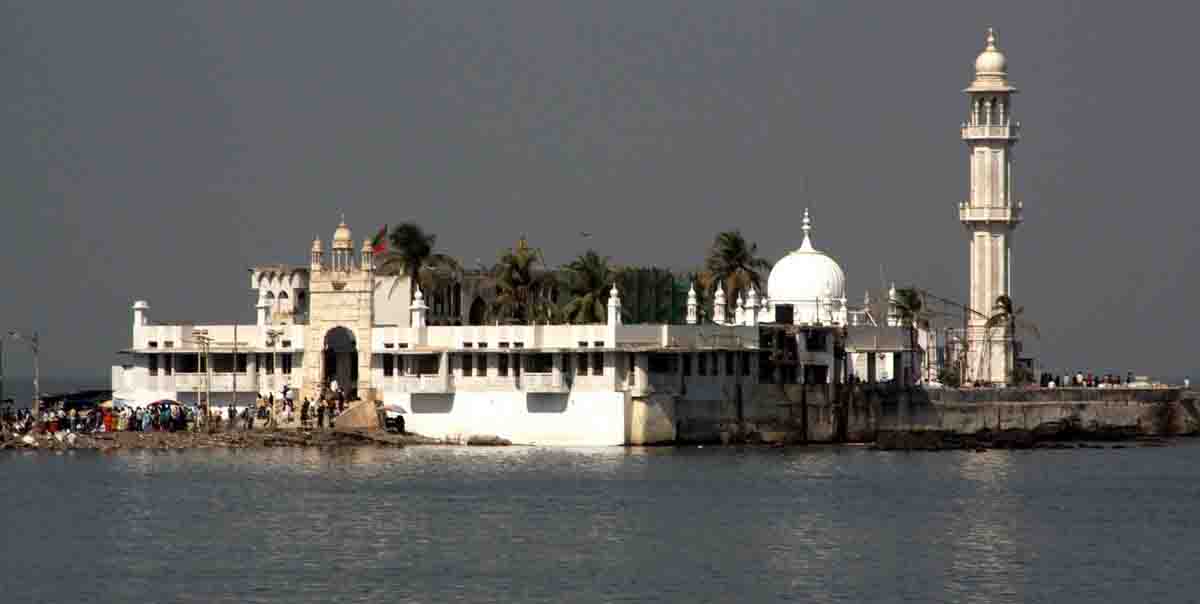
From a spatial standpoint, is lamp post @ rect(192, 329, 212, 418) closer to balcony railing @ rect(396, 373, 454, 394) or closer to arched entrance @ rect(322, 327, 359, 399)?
arched entrance @ rect(322, 327, 359, 399)

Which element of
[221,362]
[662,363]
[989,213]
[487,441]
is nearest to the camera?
[662,363]

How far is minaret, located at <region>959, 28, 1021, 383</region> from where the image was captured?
12938cm

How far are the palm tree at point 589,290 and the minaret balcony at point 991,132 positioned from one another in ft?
71.3

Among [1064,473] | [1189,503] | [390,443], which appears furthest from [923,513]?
[390,443]

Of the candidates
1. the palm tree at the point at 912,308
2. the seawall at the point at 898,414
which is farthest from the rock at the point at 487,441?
the palm tree at the point at 912,308

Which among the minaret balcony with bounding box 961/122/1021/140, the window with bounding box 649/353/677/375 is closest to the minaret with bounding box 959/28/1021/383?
the minaret balcony with bounding box 961/122/1021/140

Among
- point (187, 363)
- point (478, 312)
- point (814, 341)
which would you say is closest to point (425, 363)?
point (187, 363)

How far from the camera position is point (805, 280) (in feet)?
411

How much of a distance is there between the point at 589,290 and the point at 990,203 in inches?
930

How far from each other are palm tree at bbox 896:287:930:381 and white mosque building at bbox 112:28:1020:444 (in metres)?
7.59

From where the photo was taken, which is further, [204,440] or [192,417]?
[192,417]

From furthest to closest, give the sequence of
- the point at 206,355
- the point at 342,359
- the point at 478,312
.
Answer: the point at 478,312 → the point at 342,359 → the point at 206,355

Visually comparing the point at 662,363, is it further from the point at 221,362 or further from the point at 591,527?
the point at 591,527

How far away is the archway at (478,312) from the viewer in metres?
122
